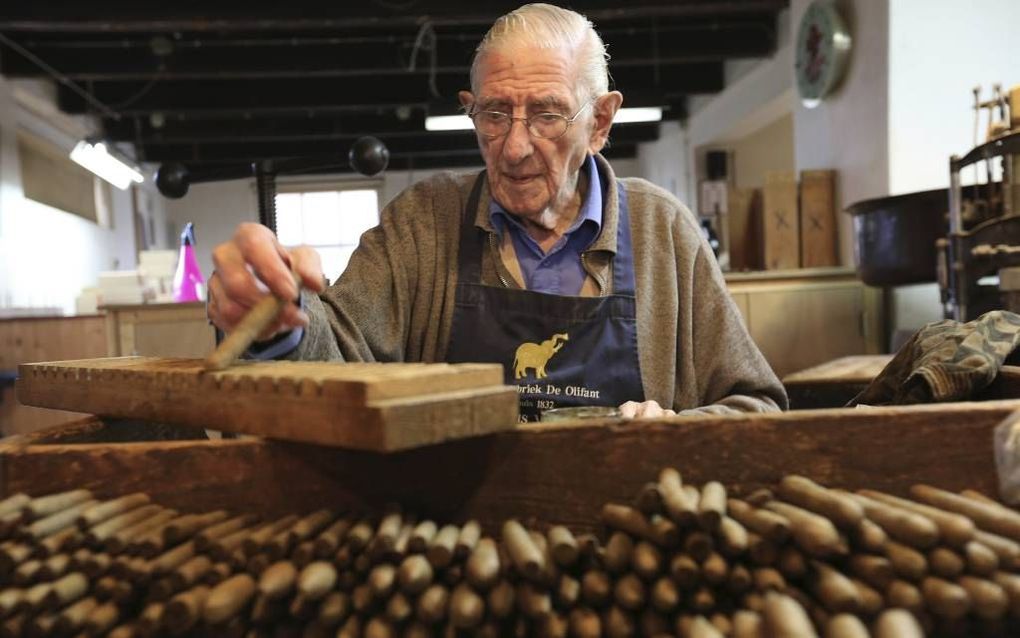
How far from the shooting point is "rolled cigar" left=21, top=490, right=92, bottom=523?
97 centimetres

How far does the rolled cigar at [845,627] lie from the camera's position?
75cm

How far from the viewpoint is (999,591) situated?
0.78m

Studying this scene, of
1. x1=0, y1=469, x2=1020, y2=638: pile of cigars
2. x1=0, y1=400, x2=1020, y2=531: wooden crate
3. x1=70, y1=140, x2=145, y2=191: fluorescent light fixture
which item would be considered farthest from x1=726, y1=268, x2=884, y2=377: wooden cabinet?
x1=70, y1=140, x2=145, y2=191: fluorescent light fixture

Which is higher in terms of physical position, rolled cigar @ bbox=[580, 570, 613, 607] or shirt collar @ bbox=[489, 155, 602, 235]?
shirt collar @ bbox=[489, 155, 602, 235]

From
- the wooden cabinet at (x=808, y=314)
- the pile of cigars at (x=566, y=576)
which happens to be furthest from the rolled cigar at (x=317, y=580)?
the wooden cabinet at (x=808, y=314)

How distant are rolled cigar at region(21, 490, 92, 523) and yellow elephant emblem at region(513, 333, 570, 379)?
102cm

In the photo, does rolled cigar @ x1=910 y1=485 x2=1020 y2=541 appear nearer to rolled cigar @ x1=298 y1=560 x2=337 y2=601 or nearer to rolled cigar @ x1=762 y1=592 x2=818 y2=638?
rolled cigar @ x1=762 y1=592 x2=818 y2=638

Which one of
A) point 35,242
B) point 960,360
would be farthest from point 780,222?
point 35,242

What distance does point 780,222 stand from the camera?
5562 mm

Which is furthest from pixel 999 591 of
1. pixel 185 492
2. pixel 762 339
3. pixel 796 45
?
pixel 796 45

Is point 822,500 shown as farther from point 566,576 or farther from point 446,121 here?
point 446,121

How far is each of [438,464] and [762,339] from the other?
13.5 feet

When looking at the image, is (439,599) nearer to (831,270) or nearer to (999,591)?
(999,591)

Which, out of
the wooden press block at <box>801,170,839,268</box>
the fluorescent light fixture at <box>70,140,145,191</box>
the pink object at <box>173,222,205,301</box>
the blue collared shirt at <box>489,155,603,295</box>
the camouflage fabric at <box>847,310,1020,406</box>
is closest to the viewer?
the camouflage fabric at <box>847,310,1020,406</box>
